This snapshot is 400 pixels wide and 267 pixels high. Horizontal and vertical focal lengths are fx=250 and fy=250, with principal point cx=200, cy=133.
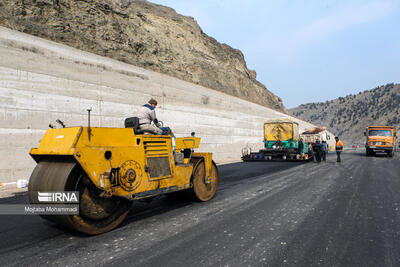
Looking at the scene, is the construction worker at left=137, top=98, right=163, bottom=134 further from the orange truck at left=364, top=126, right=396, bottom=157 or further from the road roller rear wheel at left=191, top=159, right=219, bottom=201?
the orange truck at left=364, top=126, right=396, bottom=157

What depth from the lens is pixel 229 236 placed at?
370cm

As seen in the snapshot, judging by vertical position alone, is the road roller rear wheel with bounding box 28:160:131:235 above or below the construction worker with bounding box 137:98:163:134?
below

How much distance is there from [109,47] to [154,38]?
21.8 feet

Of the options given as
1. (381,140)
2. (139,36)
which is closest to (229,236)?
(139,36)

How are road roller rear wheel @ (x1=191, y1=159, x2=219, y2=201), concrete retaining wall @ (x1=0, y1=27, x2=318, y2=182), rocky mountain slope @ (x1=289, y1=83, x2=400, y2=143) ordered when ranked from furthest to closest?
1. rocky mountain slope @ (x1=289, y1=83, x2=400, y2=143)
2. concrete retaining wall @ (x1=0, y1=27, x2=318, y2=182)
3. road roller rear wheel @ (x1=191, y1=159, x2=219, y2=201)

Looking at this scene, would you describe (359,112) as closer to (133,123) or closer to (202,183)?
(202,183)

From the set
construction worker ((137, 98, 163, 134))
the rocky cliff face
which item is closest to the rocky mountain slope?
the rocky cliff face

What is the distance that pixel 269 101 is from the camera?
39188 mm

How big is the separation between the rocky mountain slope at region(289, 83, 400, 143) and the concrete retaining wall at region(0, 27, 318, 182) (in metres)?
87.5

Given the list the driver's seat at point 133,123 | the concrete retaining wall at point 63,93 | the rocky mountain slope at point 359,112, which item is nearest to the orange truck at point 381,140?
the concrete retaining wall at point 63,93

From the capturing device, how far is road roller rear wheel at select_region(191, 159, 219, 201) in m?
5.56

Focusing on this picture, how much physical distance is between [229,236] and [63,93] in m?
9.61

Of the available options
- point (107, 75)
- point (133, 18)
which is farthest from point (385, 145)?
point (133, 18)

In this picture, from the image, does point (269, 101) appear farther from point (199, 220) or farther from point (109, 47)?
point (199, 220)
